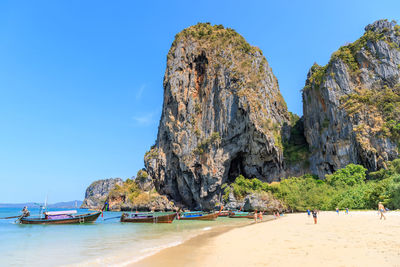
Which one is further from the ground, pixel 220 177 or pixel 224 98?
pixel 224 98

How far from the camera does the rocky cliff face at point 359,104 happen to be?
41.6m

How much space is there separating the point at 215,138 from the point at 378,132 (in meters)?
31.1

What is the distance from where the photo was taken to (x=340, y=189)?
3744 cm


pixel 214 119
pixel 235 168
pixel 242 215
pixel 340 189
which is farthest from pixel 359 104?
pixel 214 119

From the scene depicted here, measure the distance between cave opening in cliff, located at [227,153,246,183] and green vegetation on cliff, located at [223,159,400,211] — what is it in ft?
29.4

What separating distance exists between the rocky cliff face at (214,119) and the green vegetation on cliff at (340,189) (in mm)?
7557

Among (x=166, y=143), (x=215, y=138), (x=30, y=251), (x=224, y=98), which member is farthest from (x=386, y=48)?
(x=30, y=251)

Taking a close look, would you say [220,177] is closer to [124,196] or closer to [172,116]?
[172,116]

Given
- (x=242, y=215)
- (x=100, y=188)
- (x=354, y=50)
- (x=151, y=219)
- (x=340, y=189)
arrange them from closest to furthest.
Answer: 1. (x=151, y=219)
2. (x=242, y=215)
3. (x=340, y=189)
4. (x=354, y=50)
5. (x=100, y=188)

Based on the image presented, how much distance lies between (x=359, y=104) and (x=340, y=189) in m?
16.9

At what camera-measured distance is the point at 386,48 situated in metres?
47.2

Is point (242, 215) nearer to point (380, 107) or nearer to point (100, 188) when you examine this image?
point (380, 107)

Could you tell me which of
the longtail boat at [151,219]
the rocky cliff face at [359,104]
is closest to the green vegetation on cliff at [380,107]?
the rocky cliff face at [359,104]

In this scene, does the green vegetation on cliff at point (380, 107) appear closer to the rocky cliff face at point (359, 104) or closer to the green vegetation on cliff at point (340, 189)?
the rocky cliff face at point (359, 104)
